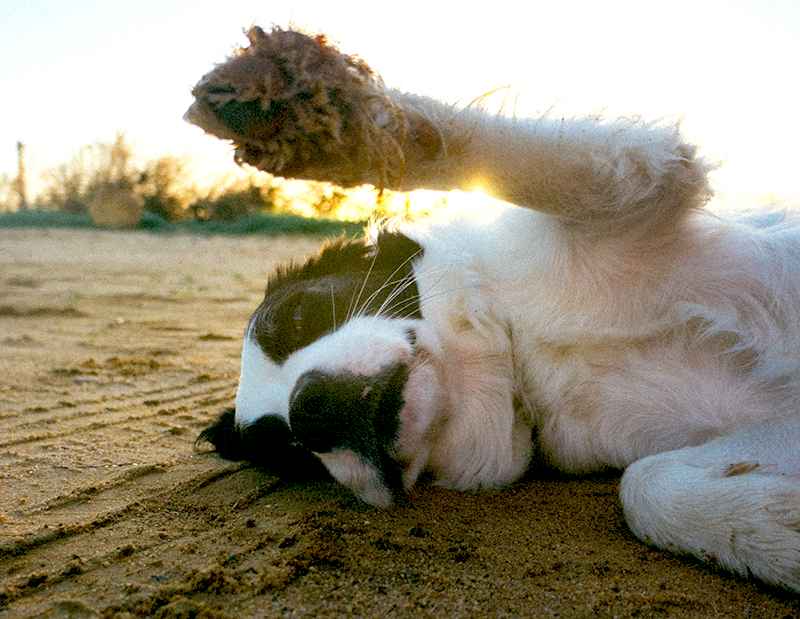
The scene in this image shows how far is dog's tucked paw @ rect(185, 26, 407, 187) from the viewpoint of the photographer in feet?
6.10

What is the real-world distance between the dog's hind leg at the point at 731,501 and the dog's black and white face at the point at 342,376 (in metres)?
0.74

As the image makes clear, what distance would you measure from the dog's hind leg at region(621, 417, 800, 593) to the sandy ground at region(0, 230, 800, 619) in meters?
0.06

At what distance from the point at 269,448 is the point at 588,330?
1.24m

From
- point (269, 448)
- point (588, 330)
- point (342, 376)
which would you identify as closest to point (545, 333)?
point (588, 330)

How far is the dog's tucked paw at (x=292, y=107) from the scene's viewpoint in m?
1.86

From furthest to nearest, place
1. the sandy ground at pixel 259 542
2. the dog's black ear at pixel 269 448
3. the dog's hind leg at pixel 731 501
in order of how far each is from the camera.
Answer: the dog's black ear at pixel 269 448 → the dog's hind leg at pixel 731 501 → the sandy ground at pixel 259 542

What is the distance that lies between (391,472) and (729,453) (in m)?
1.04

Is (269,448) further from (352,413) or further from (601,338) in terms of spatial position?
(601,338)

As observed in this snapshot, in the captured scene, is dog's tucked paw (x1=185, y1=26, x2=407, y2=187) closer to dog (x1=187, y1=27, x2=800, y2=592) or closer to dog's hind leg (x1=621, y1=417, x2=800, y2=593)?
dog (x1=187, y1=27, x2=800, y2=592)

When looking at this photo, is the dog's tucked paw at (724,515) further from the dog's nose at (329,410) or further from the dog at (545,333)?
the dog's nose at (329,410)

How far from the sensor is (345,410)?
7.54ft

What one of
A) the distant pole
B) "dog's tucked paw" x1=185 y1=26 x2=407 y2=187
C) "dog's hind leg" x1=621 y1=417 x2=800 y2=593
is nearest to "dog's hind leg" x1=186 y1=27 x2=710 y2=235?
"dog's tucked paw" x1=185 y1=26 x2=407 y2=187

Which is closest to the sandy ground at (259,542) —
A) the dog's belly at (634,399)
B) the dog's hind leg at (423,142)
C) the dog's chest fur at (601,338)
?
the dog's belly at (634,399)

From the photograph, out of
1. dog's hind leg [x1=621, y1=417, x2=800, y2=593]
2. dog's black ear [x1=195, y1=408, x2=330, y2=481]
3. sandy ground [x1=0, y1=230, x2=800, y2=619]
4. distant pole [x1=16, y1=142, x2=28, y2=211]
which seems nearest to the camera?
sandy ground [x1=0, y1=230, x2=800, y2=619]
